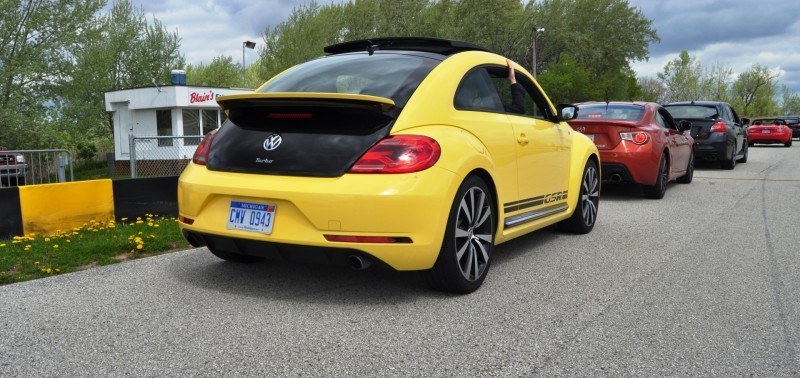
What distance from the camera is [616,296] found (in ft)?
13.5

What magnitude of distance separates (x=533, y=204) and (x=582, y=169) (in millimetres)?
1264

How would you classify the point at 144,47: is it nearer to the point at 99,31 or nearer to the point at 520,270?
the point at 99,31

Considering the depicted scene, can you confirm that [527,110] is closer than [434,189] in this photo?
No

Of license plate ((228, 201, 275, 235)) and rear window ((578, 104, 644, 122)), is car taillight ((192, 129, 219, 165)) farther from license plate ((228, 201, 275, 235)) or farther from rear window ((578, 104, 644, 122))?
rear window ((578, 104, 644, 122))

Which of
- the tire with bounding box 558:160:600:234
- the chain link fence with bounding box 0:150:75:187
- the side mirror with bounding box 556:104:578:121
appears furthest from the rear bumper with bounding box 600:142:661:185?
the chain link fence with bounding box 0:150:75:187

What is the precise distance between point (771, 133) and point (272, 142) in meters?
29.4

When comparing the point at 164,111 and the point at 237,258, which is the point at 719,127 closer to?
the point at 237,258

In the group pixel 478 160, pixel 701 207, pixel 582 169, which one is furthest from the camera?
pixel 701 207

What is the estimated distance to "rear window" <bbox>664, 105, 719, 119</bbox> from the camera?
47.7 ft

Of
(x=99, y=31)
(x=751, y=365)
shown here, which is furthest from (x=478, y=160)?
(x=99, y=31)

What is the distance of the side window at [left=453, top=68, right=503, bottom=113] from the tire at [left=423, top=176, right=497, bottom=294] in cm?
56

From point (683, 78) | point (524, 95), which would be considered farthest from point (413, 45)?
point (683, 78)

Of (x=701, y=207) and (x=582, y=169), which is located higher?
(x=582, y=169)

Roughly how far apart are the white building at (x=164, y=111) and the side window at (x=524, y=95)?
75.9 feet
